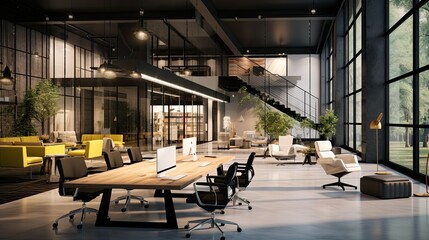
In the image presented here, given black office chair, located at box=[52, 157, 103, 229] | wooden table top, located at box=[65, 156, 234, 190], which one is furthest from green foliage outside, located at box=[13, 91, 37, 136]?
black office chair, located at box=[52, 157, 103, 229]

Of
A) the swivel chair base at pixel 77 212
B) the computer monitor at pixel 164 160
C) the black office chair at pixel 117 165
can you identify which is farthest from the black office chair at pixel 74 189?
the computer monitor at pixel 164 160

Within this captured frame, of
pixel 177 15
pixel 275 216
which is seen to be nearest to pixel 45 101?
pixel 177 15

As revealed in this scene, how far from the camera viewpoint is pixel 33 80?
59.4ft

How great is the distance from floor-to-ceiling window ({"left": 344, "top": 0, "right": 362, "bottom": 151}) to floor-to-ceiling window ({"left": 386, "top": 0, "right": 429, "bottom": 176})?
2.38 m

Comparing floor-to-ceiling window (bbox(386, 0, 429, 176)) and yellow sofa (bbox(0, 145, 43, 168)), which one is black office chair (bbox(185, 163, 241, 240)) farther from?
yellow sofa (bbox(0, 145, 43, 168))

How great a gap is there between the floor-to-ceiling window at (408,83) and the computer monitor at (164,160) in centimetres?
543

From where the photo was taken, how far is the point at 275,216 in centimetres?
636

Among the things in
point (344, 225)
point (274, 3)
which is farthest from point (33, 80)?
point (344, 225)

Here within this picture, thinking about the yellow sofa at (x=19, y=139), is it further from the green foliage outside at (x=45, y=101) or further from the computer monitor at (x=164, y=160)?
the computer monitor at (x=164, y=160)

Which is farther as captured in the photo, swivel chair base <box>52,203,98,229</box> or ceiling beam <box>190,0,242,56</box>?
ceiling beam <box>190,0,242,56</box>

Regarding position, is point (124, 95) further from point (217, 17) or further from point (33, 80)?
point (217, 17)

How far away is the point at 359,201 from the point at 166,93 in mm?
14143

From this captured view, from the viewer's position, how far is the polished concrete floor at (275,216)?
5355 mm

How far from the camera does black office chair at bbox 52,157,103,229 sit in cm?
586
